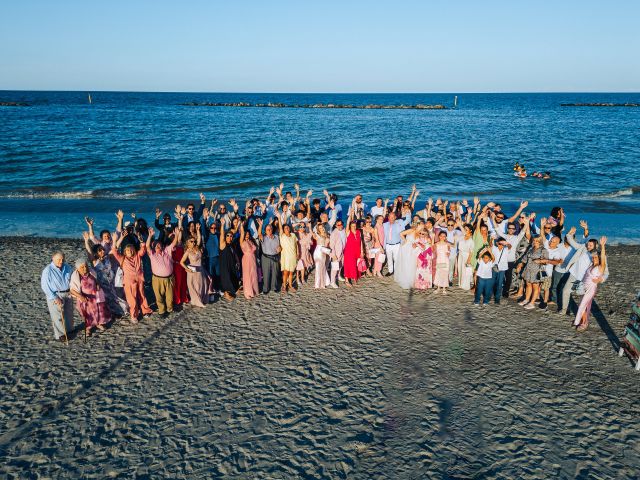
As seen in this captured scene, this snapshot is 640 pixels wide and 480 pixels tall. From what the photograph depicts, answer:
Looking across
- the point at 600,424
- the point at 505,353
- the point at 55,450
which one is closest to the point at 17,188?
the point at 55,450

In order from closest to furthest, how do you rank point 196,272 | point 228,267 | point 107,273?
point 107,273 < point 196,272 < point 228,267

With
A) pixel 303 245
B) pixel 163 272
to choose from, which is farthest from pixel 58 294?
pixel 303 245

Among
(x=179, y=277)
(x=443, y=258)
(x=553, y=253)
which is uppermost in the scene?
(x=553, y=253)

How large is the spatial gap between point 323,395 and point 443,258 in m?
5.30

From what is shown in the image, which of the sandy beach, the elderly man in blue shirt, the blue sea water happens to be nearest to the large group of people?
the elderly man in blue shirt

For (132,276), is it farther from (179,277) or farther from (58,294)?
(58,294)

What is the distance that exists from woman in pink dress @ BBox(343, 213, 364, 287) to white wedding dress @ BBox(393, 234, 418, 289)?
113 cm

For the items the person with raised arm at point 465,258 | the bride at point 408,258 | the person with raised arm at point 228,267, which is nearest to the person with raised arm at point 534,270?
the person with raised arm at point 465,258

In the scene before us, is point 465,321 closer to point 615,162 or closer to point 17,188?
point 17,188

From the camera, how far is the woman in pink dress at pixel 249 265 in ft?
33.0

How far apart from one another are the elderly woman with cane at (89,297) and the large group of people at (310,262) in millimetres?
21

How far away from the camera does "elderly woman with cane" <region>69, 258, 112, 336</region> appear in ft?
27.2

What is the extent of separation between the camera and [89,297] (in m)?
8.51

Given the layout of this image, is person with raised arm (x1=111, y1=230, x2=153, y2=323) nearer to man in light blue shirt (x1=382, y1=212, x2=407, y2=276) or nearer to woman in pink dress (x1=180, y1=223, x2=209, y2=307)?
woman in pink dress (x1=180, y1=223, x2=209, y2=307)
